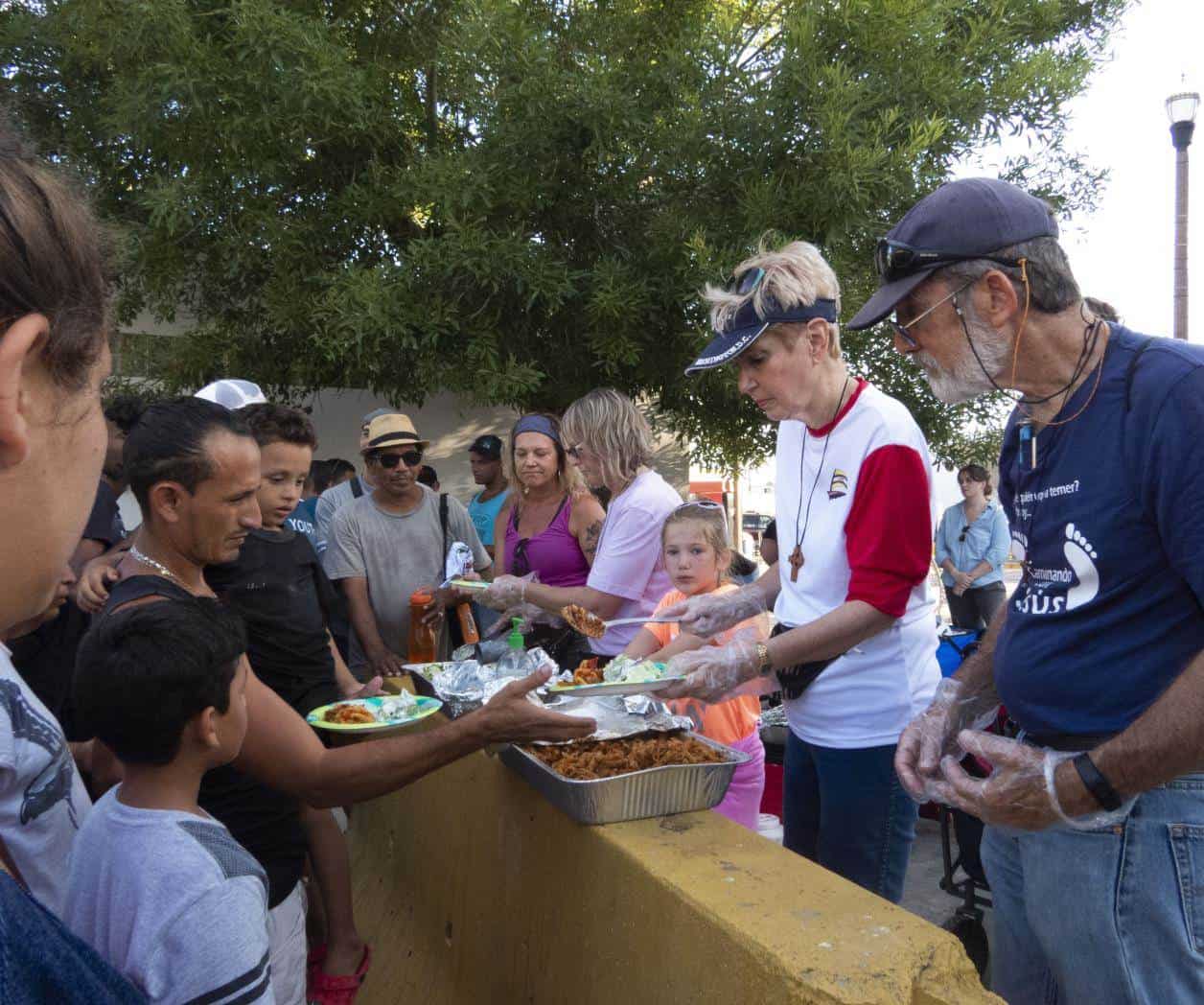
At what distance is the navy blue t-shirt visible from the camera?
150cm

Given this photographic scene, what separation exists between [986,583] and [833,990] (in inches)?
358

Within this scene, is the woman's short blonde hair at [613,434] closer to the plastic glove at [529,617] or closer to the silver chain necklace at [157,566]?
the plastic glove at [529,617]

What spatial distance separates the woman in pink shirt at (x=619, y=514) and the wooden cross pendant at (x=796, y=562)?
101cm

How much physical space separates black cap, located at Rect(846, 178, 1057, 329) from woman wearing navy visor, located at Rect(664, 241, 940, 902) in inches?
24.5

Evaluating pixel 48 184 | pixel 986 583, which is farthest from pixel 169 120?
pixel 986 583

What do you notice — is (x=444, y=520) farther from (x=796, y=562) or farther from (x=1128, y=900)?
(x=1128, y=900)

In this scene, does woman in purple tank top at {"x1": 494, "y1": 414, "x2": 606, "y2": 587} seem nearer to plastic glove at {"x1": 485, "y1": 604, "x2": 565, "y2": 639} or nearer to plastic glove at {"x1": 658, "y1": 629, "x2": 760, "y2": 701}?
plastic glove at {"x1": 485, "y1": 604, "x2": 565, "y2": 639}

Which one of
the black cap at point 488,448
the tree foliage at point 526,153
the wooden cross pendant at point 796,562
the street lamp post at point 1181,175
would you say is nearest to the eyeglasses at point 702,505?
the wooden cross pendant at point 796,562

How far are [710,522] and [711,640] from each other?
472mm

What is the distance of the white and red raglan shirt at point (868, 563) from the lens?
2.41 meters

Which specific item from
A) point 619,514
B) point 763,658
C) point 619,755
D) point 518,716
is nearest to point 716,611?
point 763,658

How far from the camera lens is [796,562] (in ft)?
9.06

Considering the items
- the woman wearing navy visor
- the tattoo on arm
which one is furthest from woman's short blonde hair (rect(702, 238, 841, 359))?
the tattoo on arm

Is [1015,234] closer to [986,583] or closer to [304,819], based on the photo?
[304,819]
